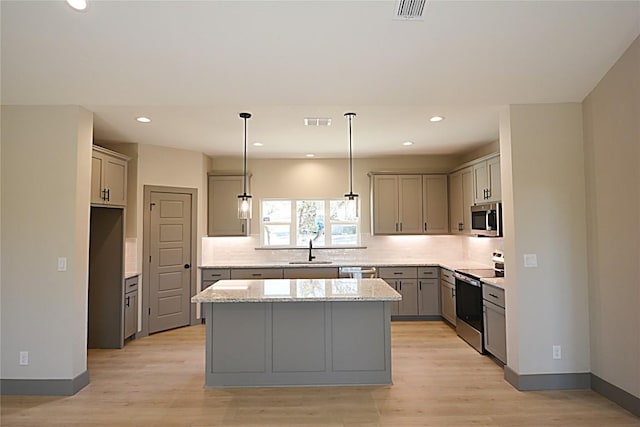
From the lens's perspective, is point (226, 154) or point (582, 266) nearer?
point (582, 266)

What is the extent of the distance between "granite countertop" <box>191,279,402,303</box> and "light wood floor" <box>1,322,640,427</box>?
836 millimetres

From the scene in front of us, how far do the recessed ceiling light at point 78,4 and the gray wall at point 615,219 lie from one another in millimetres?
3848

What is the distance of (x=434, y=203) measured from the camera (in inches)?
242

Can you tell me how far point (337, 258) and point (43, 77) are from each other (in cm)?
455

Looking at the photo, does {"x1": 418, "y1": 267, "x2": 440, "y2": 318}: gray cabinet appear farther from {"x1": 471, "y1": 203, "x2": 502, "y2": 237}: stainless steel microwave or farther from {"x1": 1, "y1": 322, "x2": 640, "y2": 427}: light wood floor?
{"x1": 1, "y1": 322, "x2": 640, "y2": 427}: light wood floor

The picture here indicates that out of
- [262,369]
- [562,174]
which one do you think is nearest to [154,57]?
[262,369]

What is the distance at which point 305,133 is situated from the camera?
15.6 ft

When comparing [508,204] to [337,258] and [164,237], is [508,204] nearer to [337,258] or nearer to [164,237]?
[337,258]

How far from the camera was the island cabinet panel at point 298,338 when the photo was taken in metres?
3.52

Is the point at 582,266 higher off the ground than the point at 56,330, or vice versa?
the point at 582,266

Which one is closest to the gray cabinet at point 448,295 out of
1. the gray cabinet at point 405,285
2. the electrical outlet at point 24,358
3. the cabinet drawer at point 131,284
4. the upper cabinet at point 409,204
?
the gray cabinet at point 405,285

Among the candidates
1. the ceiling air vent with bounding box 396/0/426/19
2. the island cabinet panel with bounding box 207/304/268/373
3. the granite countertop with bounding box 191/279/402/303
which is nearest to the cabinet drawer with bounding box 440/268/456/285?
the granite countertop with bounding box 191/279/402/303

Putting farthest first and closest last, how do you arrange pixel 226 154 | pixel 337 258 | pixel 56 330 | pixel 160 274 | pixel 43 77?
pixel 337 258 → pixel 226 154 → pixel 160 274 → pixel 56 330 → pixel 43 77

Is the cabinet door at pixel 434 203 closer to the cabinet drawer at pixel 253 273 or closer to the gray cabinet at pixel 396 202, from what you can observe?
the gray cabinet at pixel 396 202
